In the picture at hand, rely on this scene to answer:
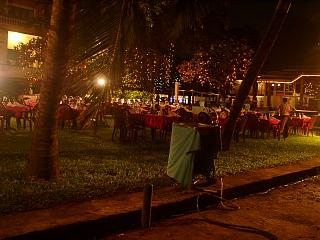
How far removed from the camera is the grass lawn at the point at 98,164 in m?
6.64

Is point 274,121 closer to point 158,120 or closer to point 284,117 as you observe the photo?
point 284,117

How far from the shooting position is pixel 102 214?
588 centimetres

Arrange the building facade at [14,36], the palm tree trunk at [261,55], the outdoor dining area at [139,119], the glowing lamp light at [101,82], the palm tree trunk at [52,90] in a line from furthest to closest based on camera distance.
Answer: the building facade at [14,36] < the outdoor dining area at [139,119] < the palm tree trunk at [261,55] < the glowing lamp light at [101,82] < the palm tree trunk at [52,90]

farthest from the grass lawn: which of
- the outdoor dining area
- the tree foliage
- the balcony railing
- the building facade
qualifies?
the balcony railing

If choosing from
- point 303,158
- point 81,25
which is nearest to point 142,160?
point 81,25

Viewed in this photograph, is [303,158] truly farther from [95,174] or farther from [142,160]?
[95,174]

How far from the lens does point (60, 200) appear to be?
638cm

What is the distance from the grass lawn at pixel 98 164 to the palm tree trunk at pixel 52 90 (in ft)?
1.08

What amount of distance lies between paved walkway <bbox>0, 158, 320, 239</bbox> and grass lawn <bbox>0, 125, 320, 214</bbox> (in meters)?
0.36

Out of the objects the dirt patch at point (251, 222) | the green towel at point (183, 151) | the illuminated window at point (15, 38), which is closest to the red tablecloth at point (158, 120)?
the dirt patch at point (251, 222)

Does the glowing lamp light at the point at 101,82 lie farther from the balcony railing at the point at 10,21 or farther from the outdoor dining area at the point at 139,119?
the balcony railing at the point at 10,21

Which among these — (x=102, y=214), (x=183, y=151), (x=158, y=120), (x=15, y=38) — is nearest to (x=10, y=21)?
(x=15, y=38)

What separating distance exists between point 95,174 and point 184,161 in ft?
6.57

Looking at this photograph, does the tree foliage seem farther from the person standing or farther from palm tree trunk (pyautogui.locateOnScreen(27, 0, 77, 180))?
palm tree trunk (pyautogui.locateOnScreen(27, 0, 77, 180))
